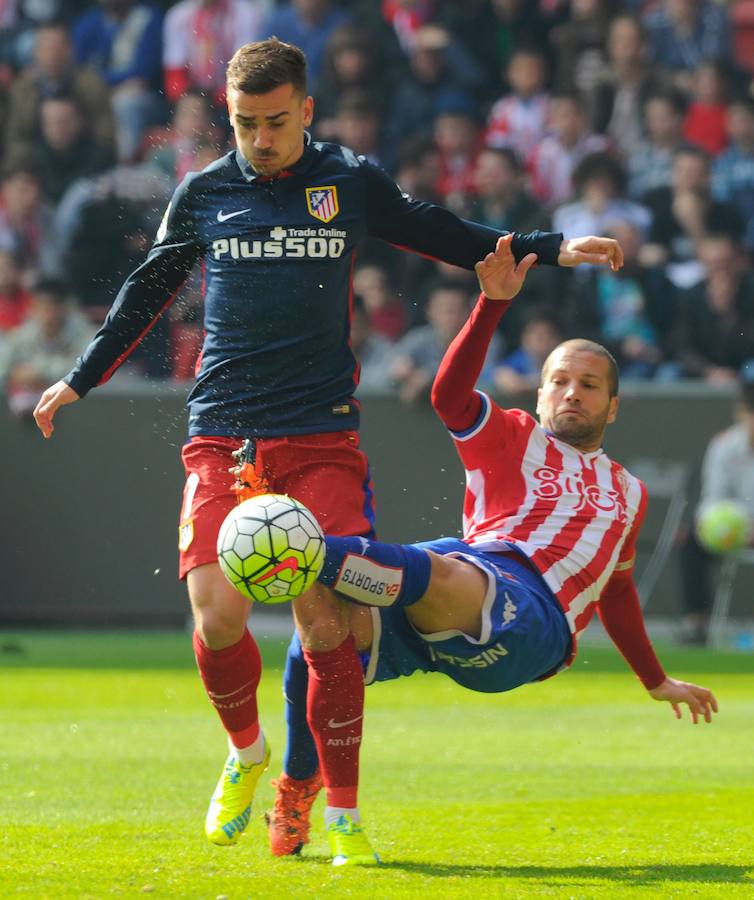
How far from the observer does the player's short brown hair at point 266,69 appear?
556 centimetres

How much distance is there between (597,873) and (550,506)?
1234mm

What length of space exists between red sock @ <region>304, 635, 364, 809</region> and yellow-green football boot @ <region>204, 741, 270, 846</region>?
361mm

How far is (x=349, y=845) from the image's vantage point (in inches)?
210

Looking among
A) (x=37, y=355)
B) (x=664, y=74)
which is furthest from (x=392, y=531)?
(x=664, y=74)

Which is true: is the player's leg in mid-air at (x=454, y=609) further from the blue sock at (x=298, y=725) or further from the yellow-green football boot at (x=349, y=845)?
the yellow-green football boot at (x=349, y=845)

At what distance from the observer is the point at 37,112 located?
1675cm

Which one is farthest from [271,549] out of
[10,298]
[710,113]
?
[710,113]

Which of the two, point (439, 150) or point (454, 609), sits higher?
point (439, 150)

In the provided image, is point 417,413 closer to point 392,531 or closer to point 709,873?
point 392,531

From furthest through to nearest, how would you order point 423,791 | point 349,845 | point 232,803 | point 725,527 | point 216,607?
point 725,527, point 423,791, point 232,803, point 216,607, point 349,845

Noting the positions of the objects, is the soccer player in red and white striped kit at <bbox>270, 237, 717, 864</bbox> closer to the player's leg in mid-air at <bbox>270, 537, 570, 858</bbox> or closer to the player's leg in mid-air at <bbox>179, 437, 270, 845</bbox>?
the player's leg in mid-air at <bbox>270, 537, 570, 858</bbox>

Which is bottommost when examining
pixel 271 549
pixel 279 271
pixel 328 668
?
pixel 328 668

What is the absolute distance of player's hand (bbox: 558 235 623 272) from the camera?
563 cm

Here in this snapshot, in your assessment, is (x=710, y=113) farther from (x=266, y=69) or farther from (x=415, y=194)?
(x=266, y=69)
